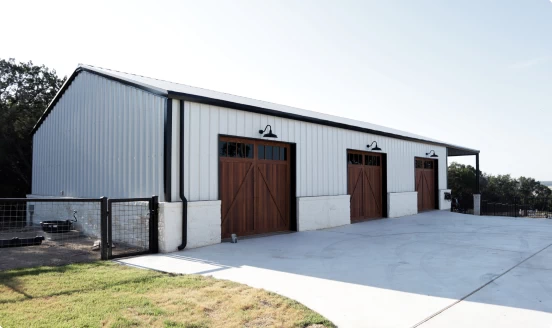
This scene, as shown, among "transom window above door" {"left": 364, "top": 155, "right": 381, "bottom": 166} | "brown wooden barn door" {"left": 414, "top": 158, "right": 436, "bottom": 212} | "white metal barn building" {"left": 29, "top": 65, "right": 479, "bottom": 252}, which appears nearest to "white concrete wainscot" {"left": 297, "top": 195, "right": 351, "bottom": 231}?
"white metal barn building" {"left": 29, "top": 65, "right": 479, "bottom": 252}

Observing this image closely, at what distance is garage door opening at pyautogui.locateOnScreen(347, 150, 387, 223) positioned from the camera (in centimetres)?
1324

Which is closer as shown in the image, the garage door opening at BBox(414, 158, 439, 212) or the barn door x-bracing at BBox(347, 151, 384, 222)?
the barn door x-bracing at BBox(347, 151, 384, 222)

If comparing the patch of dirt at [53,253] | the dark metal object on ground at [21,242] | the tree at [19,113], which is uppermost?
the tree at [19,113]

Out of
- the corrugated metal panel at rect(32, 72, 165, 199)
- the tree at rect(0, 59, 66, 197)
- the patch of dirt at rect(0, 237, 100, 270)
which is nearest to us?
the patch of dirt at rect(0, 237, 100, 270)

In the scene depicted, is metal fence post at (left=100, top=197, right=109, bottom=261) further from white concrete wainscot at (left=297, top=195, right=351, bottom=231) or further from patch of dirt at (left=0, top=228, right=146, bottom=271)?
white concrete wainscot at (left=297, top=195, right=351, bottom=231)

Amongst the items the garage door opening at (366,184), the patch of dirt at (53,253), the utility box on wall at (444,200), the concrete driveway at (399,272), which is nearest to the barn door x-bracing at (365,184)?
the garage door opening at (366,184)

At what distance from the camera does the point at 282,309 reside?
13.2 ft

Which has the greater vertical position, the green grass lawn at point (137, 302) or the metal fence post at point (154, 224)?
the metal fence post at point (154, 224)

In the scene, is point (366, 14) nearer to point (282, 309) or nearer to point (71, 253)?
point (282, 309)

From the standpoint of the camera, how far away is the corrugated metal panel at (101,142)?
834 centimetres

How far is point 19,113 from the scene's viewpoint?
20.2 meters

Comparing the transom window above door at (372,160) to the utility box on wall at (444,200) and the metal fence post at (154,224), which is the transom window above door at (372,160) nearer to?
the utility box on wall at (444,200)

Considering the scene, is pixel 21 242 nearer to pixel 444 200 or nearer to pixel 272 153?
pixel 272 153

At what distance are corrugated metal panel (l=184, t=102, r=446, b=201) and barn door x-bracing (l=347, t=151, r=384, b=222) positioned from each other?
0.42 metres
